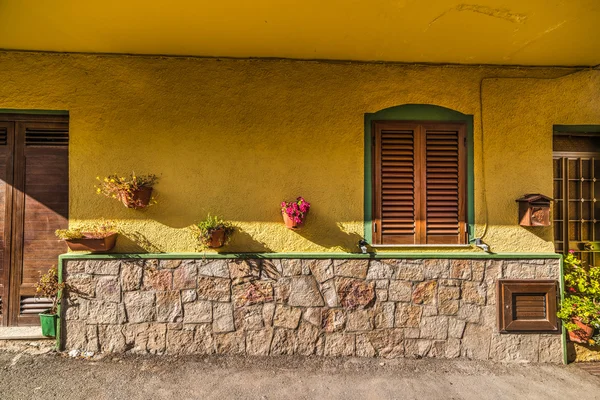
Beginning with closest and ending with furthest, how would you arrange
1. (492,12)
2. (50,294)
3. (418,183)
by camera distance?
(492,12), (50,294), (418,183)

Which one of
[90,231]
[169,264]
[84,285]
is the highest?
[90,231]

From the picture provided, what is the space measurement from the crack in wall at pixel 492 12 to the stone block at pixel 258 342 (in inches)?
134

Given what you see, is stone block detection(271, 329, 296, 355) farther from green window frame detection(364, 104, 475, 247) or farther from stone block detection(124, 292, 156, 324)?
green window frame detection(364, 104, 475, 247)

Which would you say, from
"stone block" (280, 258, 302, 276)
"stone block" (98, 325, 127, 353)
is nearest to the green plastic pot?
"stone block" (98, 325, 127, 353)

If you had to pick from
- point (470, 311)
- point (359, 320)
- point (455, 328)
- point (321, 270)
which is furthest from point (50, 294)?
point (470, 311)

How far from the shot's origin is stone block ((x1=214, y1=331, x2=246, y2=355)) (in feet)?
10.0

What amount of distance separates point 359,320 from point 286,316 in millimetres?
779

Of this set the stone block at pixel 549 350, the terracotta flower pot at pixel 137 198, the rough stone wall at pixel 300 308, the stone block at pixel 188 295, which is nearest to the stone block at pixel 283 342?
the rough stone wall at pixel 300 308

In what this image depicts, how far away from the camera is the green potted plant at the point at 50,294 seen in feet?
9.81

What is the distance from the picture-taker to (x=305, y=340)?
3.08 meters

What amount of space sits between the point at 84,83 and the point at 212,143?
4.92ft

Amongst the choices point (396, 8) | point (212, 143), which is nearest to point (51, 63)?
point (212, 143)

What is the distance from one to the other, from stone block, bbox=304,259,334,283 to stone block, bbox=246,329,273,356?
764 millimetres

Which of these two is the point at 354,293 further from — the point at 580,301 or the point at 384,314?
the point at 580,301
